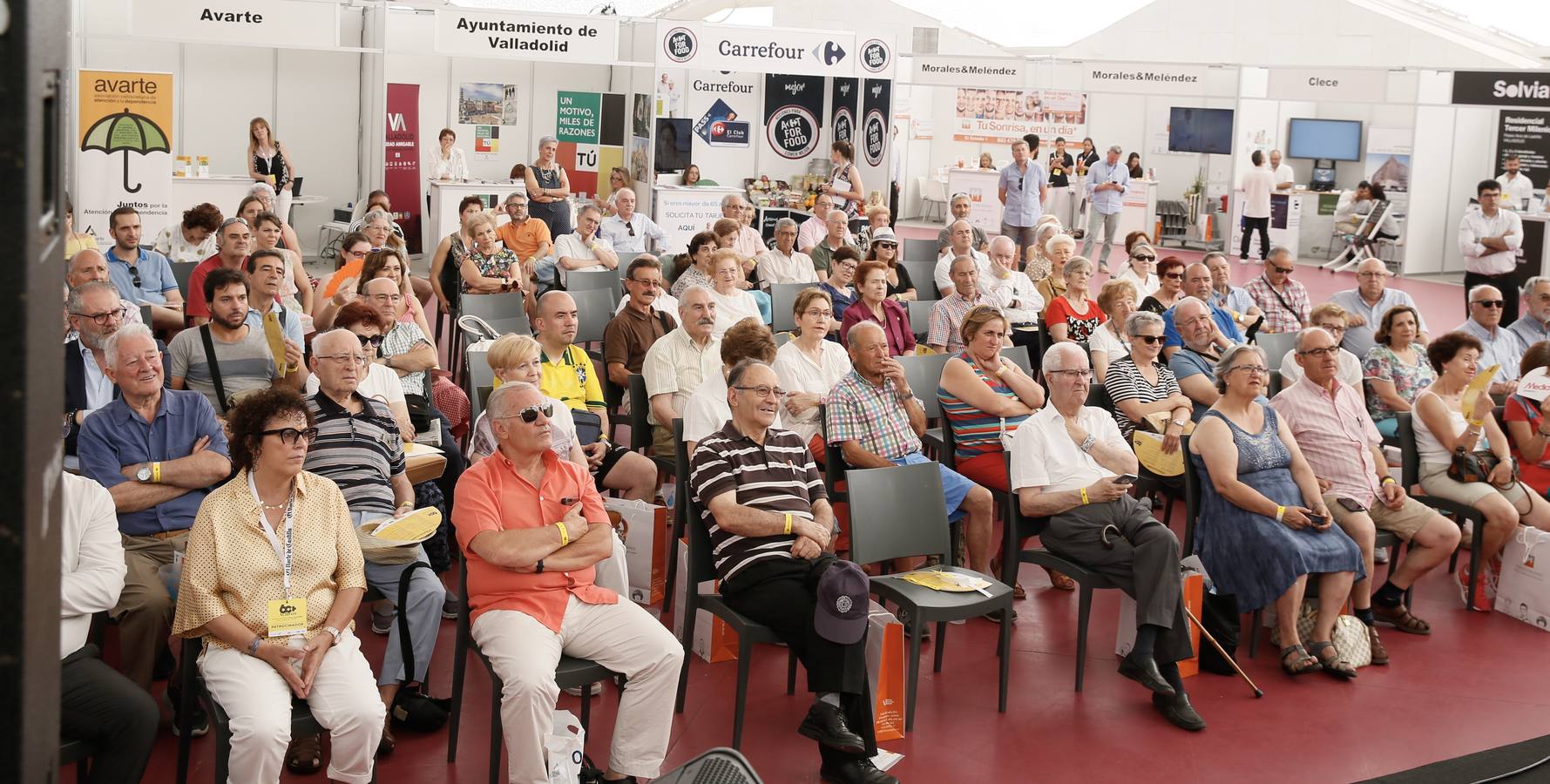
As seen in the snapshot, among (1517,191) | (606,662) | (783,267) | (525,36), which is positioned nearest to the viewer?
(606,662)

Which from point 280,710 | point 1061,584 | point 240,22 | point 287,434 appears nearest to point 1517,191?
point 1061,584

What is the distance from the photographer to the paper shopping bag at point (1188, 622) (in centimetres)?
468

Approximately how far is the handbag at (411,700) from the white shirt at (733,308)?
3287 mm

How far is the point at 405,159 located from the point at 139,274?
7466 millimetres

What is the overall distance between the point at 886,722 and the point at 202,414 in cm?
225

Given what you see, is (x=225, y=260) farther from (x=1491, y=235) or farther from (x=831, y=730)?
(x=1491, y=235)

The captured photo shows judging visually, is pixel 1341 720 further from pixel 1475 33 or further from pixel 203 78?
pixel 1475 33

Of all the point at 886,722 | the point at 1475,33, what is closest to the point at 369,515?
the point at 886,722

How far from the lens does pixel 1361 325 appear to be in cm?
748

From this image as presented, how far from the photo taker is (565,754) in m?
3.36

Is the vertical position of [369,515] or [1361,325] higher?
[1361,325]

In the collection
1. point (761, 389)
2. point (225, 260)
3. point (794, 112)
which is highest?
point (794, 112)

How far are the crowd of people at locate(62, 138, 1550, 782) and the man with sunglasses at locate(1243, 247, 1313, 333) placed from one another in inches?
0.8

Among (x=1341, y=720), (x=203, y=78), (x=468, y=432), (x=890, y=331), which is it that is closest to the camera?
Answer: (x=1341, y=720)
